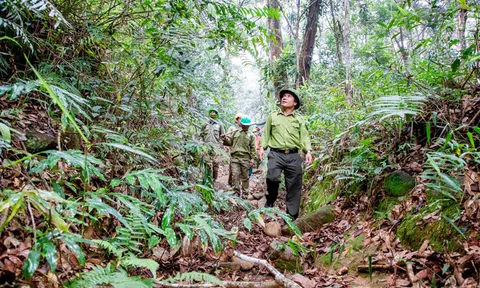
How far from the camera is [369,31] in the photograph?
1555 centimetres

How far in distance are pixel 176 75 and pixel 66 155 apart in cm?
192

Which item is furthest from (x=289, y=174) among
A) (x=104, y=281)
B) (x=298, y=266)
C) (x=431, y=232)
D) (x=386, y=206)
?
(x=104, y=281)

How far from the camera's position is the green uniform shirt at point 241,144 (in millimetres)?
6883

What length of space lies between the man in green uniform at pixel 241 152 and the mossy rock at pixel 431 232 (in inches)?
166

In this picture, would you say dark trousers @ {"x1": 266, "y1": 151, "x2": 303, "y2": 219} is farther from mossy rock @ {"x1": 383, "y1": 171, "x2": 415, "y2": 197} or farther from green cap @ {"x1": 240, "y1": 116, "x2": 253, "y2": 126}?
green cap @ {"x1": 240, "y1": 116, "x2": 253, "y2": 126}

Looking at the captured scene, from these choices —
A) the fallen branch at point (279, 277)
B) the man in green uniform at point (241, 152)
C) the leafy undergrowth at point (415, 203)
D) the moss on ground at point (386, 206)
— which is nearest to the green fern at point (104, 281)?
the fallen branch at point (279, 277)

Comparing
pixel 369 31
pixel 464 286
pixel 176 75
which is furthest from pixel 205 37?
pixel 369 31

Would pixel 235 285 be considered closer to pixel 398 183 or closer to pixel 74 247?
pixel 74 247

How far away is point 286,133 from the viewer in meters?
4.65

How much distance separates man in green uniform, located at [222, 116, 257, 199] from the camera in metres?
6.86

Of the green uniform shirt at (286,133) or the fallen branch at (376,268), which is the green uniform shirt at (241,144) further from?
the fallen branch at (376,268)

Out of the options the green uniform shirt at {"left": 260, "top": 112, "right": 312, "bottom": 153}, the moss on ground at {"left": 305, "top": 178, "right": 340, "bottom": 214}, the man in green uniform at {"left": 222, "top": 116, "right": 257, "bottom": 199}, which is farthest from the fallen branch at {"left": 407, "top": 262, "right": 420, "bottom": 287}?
the man in green uniform at {"left": 222, "top": 116, "right": 257, "bottom": 199}

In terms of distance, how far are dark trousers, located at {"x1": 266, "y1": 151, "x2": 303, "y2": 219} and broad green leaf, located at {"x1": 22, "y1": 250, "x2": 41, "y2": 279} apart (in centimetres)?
346

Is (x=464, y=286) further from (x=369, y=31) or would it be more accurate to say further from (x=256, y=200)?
(x=369, y=31)
